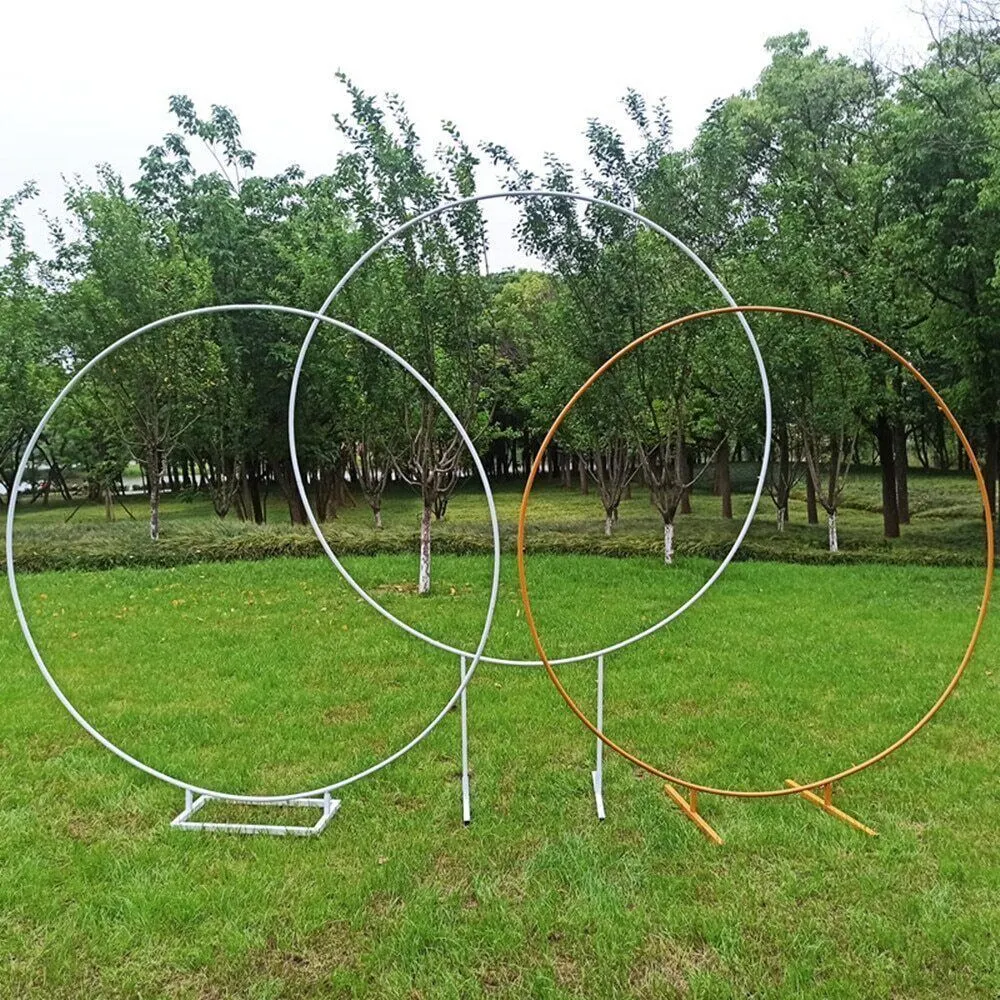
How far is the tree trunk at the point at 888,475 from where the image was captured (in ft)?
44.8

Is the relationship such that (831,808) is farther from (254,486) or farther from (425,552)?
(254,486)

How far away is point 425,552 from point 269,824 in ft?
17.8

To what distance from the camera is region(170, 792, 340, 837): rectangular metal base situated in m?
3.94

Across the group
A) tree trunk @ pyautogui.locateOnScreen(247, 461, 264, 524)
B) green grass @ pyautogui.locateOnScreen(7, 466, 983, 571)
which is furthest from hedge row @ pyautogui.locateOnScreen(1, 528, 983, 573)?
tree trunk @ pyautogui.locateOnScreen(247, 461, 264, 524)

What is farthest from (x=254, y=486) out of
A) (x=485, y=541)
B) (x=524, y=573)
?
(x=524, y=573)

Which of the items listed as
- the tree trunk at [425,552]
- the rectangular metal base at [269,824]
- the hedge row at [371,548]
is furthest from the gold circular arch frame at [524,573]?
the hedge row at [371,548]

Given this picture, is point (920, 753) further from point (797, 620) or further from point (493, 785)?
point (797, 620)

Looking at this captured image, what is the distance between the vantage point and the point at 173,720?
5562 millimetres

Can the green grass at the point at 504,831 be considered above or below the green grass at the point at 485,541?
below

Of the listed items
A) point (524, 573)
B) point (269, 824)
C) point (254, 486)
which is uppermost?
point (254, 486)

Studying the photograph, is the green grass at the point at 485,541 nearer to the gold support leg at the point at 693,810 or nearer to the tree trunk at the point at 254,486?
the tree trunk at the point at 254,486

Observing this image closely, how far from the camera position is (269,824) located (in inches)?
162

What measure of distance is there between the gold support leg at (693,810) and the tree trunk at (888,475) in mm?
10820

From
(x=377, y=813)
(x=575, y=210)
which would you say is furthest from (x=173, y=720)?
(x=575, y=210)
